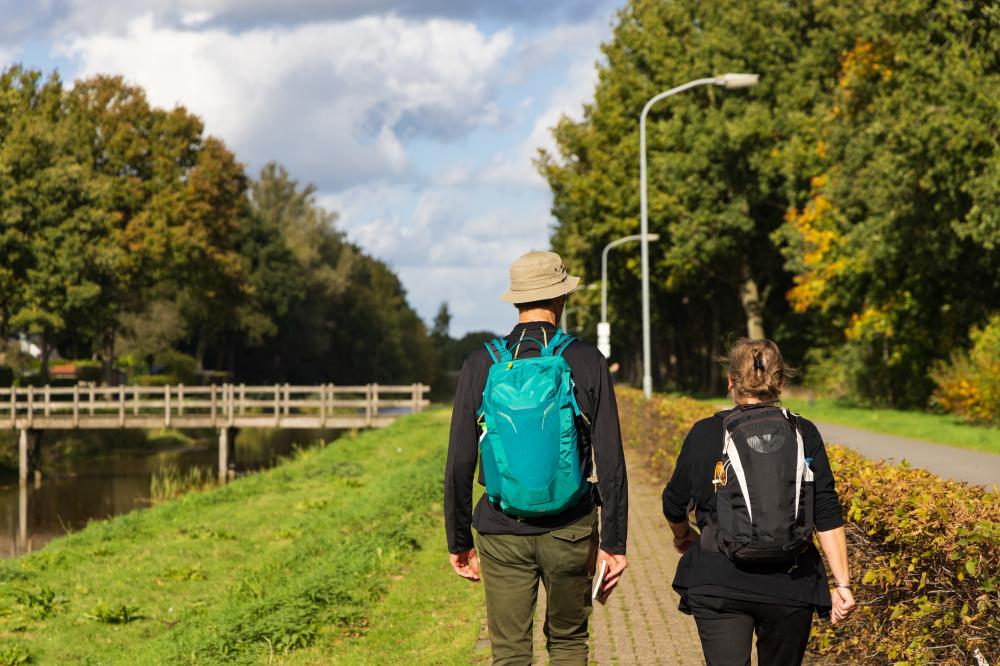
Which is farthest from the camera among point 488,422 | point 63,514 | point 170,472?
point 170,472

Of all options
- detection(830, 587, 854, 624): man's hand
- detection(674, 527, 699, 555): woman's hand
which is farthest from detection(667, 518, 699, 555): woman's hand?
detection(830, 587, 854, 624): man's hand

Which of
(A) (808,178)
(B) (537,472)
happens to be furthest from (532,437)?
(A) (808,178)

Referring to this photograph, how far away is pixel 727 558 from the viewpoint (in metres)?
3.79

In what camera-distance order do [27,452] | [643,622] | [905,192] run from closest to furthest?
1. [643,622]
2. [905,192]
3. [27,452]

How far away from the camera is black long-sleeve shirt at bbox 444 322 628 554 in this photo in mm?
4152

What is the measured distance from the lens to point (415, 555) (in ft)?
36.5

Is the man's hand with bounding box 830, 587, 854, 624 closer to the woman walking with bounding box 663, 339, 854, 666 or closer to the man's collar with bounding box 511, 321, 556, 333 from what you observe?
the woman walking with bounding box 663, 339, 854, 666

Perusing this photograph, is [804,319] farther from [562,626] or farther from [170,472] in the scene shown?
[562,626]

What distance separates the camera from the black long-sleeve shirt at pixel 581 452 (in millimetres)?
4152

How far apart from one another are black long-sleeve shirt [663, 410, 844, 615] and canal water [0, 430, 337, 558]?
1913 centimetres

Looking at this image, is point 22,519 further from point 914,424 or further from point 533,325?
point 533,325

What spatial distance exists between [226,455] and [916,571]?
109ft

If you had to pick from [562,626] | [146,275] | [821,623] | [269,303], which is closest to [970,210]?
[821,623]

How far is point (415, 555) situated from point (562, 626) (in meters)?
6.97
